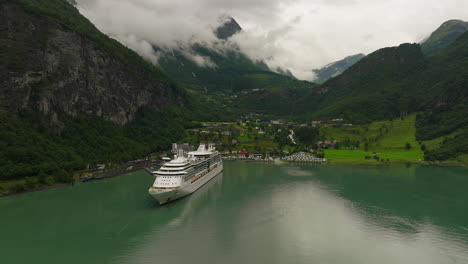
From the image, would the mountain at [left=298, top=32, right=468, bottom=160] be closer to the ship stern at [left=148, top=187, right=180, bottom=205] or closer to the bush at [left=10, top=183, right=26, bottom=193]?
the ship stern at [left=148, top=187, right=180, bottom=205]

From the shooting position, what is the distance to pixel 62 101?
269 ft

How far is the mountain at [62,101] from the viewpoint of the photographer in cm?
6291

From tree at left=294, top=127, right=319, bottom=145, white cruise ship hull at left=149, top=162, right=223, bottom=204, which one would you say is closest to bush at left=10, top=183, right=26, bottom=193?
white cruise ship hull at left=149, top=162, right=223, bottom=204

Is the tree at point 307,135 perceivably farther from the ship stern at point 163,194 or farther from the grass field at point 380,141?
the ship stern at point 163,194

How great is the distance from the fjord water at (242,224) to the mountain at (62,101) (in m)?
13.5

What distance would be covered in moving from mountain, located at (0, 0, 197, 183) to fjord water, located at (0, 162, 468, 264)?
1351cm

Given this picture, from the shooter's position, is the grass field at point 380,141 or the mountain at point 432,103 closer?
the grass field at point 380,141

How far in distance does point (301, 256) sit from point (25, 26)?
313ft

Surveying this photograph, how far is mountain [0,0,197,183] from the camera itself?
62906 millimetres

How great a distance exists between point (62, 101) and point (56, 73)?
335 inches

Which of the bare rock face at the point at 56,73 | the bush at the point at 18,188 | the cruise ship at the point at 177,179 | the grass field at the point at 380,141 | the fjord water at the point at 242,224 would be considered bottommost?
the fjord water at the point at 242,224

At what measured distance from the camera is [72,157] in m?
68.2

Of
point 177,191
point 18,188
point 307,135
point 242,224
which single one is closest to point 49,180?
point 18,188

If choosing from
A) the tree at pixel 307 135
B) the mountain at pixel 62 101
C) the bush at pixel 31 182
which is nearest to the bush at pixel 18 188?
the bush at pixel 31 182
